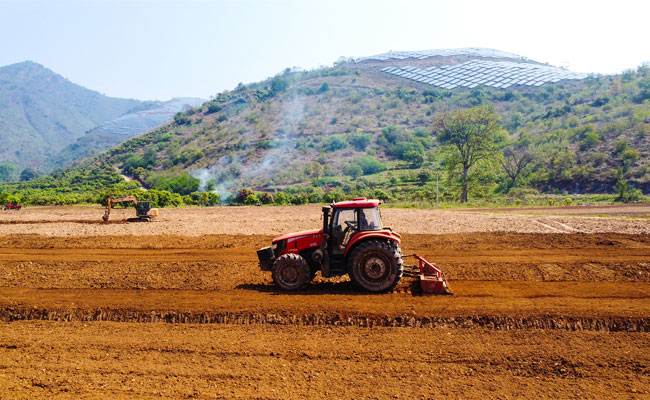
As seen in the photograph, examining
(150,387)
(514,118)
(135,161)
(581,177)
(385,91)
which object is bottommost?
(150,387)

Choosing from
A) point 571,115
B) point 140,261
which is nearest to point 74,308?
point 140,261

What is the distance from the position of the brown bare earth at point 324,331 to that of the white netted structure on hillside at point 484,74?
9772cm

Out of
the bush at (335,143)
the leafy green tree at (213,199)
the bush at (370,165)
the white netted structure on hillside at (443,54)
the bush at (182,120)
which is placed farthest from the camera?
the white netted structure on hillside at (443,54)

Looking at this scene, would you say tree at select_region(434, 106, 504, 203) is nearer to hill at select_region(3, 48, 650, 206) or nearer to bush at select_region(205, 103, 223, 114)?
hill at select_region(3, 48, 650, 206)

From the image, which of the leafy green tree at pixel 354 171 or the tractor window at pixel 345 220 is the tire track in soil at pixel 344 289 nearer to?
the tractor window at pixel 345 220

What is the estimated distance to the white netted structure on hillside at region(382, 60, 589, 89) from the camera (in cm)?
9974

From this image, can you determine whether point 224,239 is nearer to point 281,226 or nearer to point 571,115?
point 281,226

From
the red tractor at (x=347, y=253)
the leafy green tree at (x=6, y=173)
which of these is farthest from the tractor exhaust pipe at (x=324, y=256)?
the leafy green tree at (x=6, y=173)

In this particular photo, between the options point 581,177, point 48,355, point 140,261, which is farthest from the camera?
point 581,177

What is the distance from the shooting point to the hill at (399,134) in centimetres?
4391

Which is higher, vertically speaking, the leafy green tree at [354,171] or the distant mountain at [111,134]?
the distant mountain at [111,134]

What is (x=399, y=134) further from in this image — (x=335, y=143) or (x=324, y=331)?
(x=324, y=331)

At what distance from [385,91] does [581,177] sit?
68386 millimetres

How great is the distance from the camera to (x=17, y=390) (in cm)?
560
